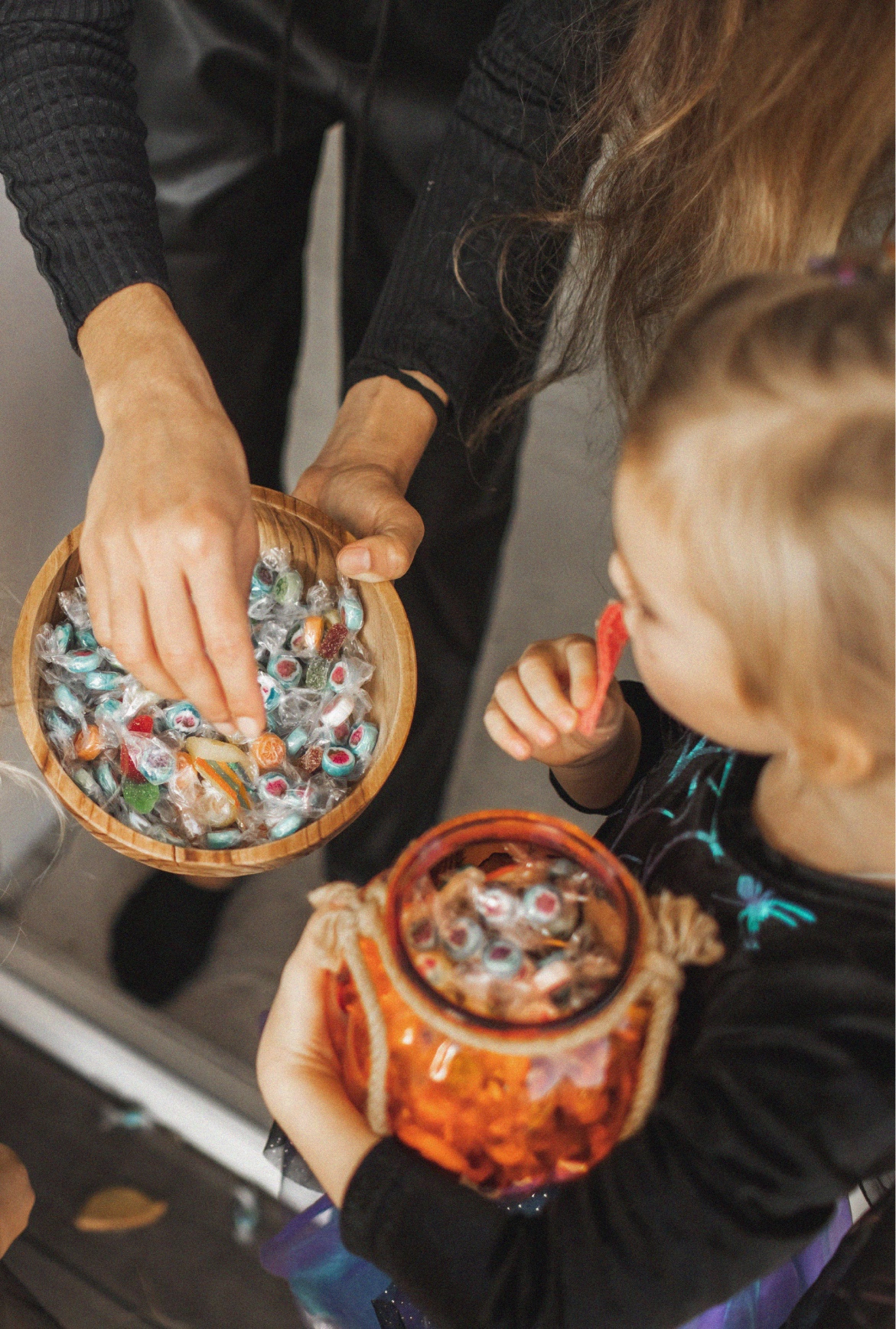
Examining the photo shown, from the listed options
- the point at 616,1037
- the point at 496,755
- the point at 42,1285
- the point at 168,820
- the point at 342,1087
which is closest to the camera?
the point at 616,1037

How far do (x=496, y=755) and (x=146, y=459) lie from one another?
0.99 meters

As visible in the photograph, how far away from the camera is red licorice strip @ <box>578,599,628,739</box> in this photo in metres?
0.70

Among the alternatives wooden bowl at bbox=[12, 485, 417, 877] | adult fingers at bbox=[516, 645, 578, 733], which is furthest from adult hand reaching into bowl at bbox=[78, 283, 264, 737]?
Answer: adult fingers at bbox=[516, 645, 578, 733]

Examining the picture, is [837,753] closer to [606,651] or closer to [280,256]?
[606,651]

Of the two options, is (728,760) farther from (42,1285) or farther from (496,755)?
(42,1285)

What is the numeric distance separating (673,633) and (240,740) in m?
0.48

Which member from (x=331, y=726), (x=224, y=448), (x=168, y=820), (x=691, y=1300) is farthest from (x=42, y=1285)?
(x=224, y=448)

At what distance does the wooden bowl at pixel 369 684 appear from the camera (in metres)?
0.78

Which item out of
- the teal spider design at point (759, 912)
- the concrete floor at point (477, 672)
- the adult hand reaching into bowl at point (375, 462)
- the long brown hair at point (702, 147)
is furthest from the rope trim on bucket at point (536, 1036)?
the concrete floor at point (477, 672)

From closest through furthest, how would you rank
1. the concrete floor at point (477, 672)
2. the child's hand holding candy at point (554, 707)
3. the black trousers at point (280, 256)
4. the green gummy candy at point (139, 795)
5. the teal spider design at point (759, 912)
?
1. the teal spider design at point (759, 912)
2. the child's hand holding candy at point (554, 707)
3. the green gummy candy at point (139, 795)
4. the black trousers at point (280, 256)
5. the concrete floor at point (477, 672)

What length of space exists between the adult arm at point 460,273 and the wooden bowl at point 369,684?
62 millimetres

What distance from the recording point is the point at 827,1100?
21.8 inches

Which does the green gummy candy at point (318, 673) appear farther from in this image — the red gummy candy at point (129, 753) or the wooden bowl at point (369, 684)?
the red gummy candy at point (129, 753)

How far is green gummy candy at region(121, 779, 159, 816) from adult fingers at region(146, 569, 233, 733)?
0.48ft
